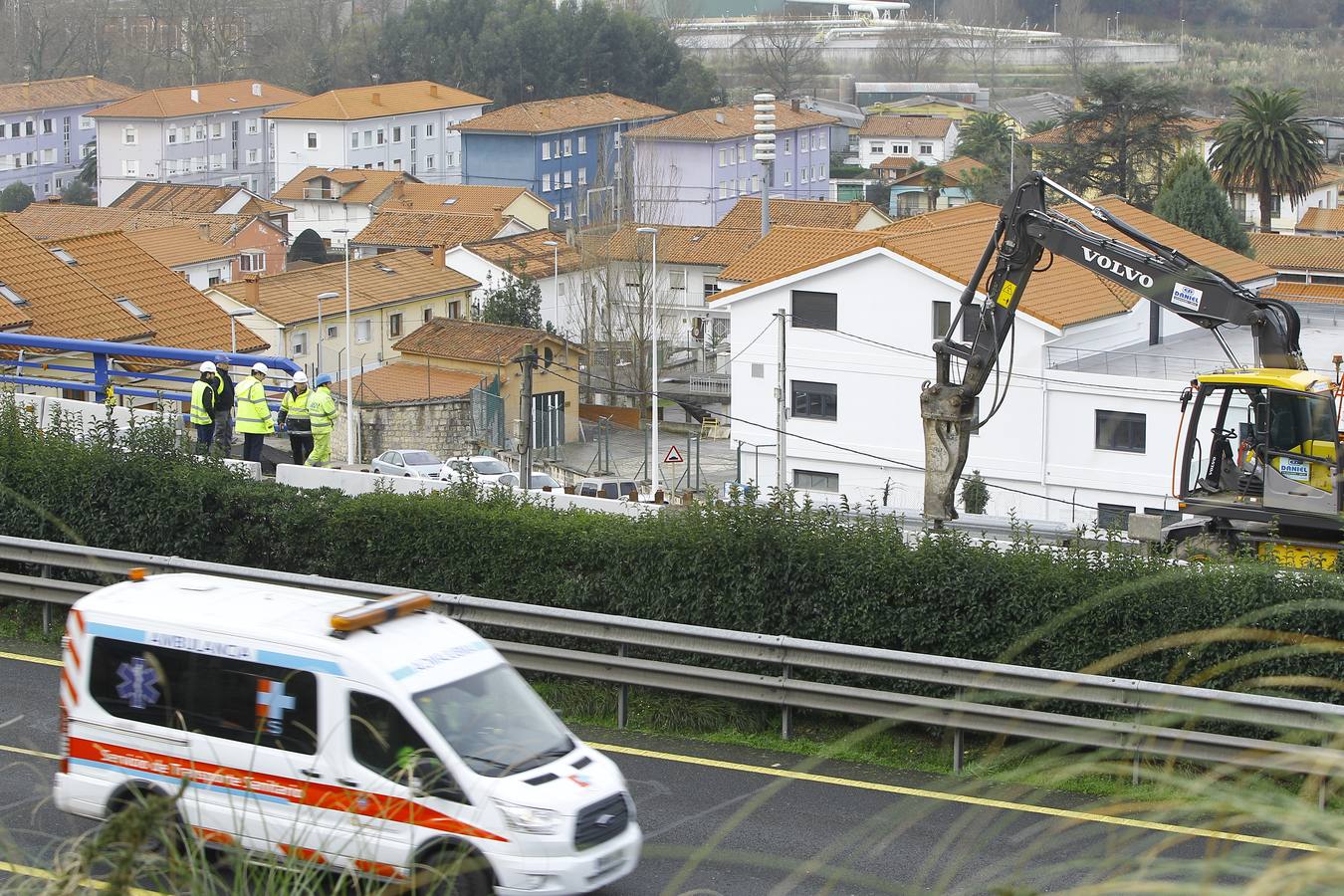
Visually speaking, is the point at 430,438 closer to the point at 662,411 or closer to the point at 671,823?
the point at 662,411

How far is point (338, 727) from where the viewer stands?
7.43 meters

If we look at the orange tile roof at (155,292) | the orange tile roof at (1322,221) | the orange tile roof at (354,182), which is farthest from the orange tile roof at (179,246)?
the orange tile roof at (1322,221)

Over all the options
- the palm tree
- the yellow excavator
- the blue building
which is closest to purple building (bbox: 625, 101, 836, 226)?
the blue building

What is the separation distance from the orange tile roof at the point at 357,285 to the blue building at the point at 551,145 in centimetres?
3366

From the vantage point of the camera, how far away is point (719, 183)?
340 ft

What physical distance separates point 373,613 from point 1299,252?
2651 inches

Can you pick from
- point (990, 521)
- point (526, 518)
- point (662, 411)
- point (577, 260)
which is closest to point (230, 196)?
point (577, 260)

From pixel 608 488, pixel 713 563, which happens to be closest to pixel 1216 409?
pixel 713 563

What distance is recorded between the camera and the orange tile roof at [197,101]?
110938 millimetres

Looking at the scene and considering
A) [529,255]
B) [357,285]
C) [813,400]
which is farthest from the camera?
[529,255]

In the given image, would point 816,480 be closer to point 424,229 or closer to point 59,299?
point 59,299

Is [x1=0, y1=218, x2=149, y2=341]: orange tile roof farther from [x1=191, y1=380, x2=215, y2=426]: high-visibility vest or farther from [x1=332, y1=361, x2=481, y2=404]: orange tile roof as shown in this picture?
[x1=332, y1=361, x2=481, y2=404]: orange tile roof

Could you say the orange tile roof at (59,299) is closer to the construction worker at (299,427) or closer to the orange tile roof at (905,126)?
the construction worker at (299,427)

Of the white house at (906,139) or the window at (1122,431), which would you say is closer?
the window at (1122,431)
